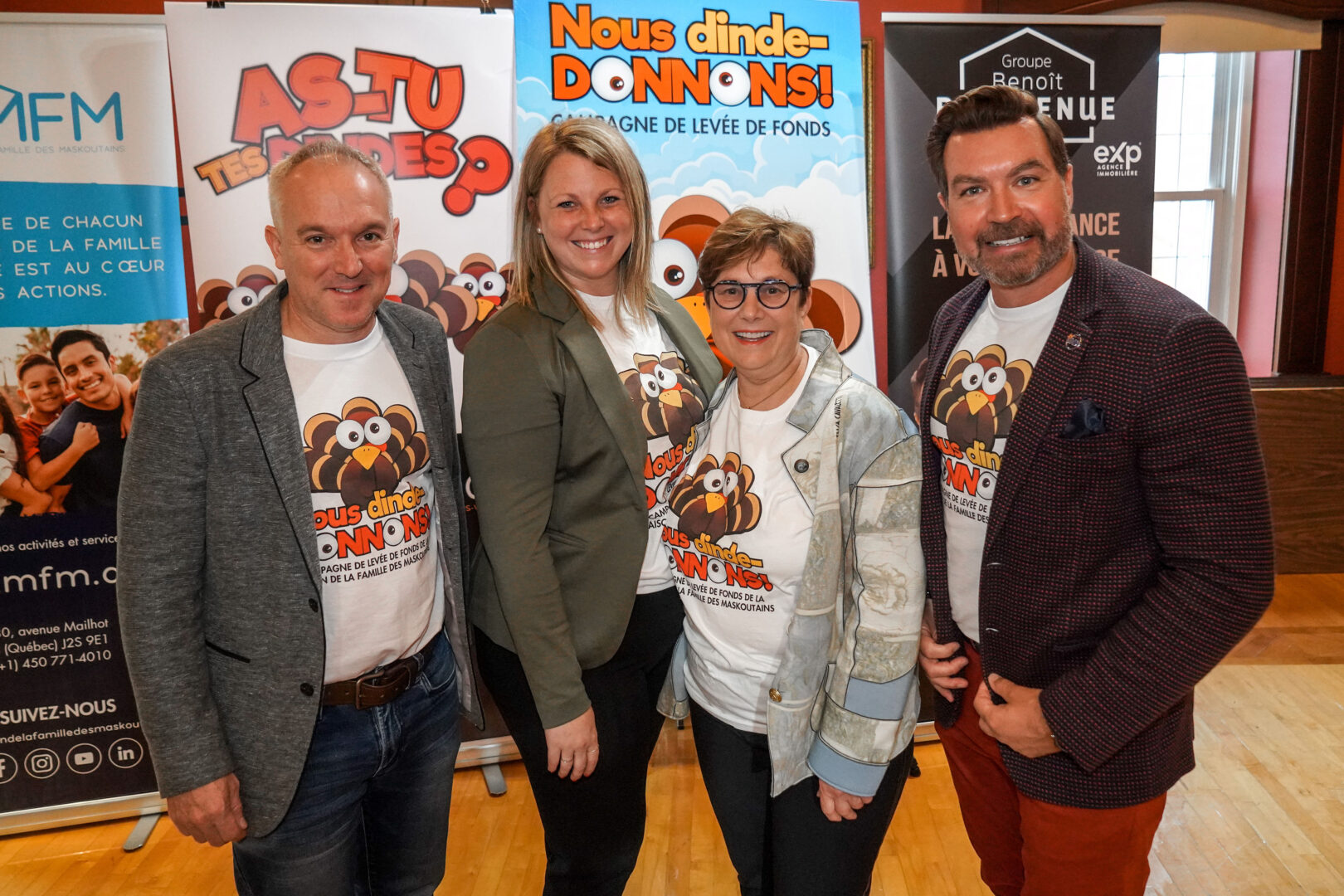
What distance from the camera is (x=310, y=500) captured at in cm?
142

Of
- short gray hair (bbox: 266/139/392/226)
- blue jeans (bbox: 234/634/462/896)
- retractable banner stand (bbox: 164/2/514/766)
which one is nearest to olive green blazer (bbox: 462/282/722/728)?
blue jeans (bbox: 234/634/462/896)

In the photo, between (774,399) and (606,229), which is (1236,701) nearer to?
(774,399)

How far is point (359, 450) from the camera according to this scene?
4.83ft

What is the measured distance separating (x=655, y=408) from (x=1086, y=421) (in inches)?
28.6

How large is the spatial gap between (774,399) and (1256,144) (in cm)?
471

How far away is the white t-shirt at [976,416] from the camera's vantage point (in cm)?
146

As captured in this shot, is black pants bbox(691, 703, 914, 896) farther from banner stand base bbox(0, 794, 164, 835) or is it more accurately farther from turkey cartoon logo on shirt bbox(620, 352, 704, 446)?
banner stand base bbox(0, 794, 164, 835)

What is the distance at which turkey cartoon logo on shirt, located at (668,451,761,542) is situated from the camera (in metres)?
1.48

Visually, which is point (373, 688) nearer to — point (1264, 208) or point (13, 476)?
point (13, 476)

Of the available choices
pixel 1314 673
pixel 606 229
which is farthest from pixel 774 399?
pixel 1314 673

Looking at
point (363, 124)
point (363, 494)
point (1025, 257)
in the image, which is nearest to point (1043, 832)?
point (1025, 257)

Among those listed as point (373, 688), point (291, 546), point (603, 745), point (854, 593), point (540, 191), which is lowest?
point (603, 745)

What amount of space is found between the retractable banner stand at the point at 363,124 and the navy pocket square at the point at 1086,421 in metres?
1.81

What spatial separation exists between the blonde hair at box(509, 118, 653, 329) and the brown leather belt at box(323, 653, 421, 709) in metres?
0.68
